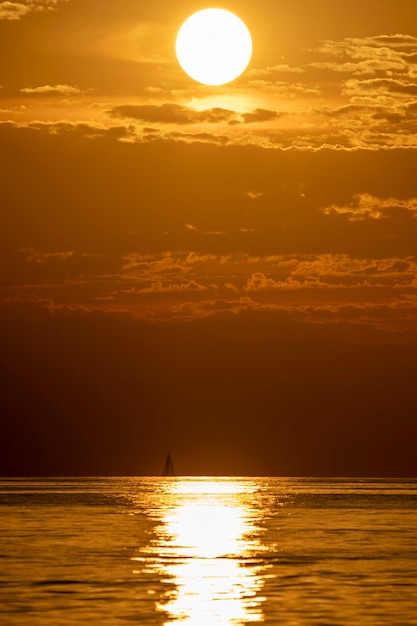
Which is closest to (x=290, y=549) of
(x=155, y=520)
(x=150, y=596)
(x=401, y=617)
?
(x=150, y=596)

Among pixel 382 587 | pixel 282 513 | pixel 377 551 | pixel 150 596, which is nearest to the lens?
pixel 150 596

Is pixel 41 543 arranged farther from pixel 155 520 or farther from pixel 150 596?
pixel 155 520

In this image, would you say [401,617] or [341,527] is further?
[341,527]

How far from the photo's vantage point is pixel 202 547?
79.6 meters

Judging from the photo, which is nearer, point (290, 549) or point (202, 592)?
point (202, 592)

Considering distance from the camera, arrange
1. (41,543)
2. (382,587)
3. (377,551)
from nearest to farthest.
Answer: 1. (382,587)
2. (377,551)
3. (41,543)

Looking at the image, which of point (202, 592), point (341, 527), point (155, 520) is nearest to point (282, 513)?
point (155, 520)

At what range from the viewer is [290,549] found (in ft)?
256

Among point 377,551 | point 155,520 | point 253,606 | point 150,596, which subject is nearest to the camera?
point 253,606

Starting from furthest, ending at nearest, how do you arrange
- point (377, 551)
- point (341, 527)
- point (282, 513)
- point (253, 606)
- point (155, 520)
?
point (282, 513), point (155, 520), point (341, 527), point (377, 551), point (253, 606)

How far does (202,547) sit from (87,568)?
1804 cm

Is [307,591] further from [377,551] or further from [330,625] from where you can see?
[377,551]

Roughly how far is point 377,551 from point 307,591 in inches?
888

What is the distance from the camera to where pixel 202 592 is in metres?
51.9
